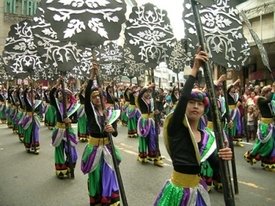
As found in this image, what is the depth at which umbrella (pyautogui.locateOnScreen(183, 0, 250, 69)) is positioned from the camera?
5.03m

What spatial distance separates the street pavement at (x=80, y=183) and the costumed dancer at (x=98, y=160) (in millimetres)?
776

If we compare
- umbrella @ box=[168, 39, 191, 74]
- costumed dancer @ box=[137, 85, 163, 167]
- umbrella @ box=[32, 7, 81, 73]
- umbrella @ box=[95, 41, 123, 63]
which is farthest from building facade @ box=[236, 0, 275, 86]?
umbrella @ box=[32, 7, 81, 73]

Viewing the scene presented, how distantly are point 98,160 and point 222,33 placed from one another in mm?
2437

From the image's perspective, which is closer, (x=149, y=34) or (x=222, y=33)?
(x=222, y=33)

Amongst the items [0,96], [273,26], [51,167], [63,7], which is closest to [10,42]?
[51,167]

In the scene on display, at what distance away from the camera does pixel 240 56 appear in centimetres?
589

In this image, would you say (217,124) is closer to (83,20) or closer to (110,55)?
(83,20)

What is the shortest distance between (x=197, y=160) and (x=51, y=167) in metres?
6.65

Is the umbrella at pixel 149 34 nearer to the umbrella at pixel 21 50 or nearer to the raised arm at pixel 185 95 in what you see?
the umbrella at pixel 21 50

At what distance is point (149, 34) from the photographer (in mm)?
9180

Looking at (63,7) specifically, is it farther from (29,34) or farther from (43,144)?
(43,144)

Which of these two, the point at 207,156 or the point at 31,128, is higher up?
the point at 207,156

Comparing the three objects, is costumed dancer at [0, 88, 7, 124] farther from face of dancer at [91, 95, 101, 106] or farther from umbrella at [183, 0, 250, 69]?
umbrella at [183, 0, 250, 69]

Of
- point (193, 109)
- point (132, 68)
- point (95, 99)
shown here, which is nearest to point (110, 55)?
point (132, 68)
